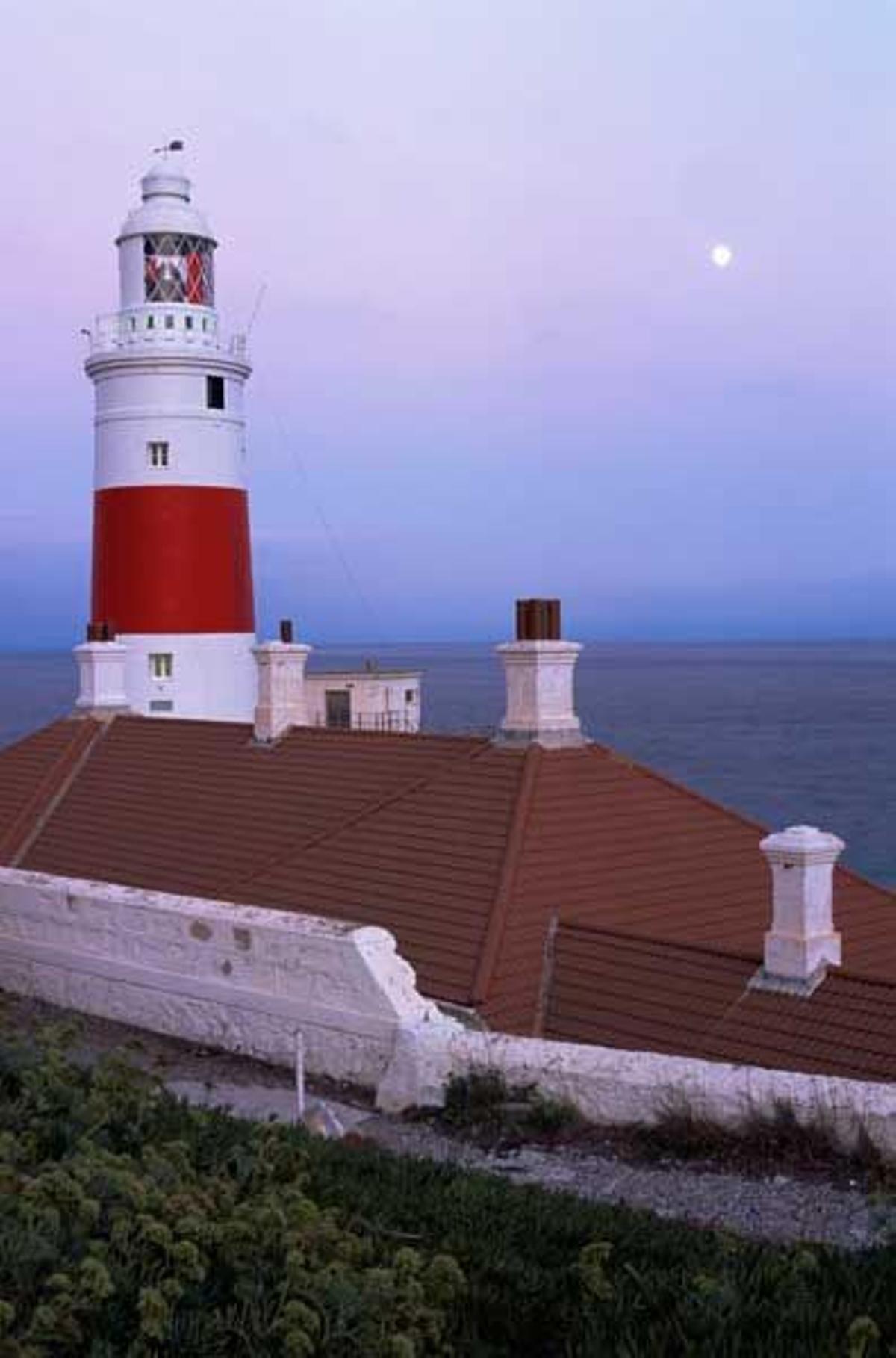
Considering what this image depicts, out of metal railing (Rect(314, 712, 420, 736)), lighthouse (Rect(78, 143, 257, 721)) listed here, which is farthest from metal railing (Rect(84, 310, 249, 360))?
metal railing (Rect(314, 712, 420, 736))

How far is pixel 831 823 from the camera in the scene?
49031 mm

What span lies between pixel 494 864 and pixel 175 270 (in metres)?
14.8

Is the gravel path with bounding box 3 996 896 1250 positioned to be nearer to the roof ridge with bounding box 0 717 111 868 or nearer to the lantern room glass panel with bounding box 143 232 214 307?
the roof ridge with bounding box 0 717 111 868

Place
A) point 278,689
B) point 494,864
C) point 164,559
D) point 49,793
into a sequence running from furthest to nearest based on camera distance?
point 164,559, point 49,793, point 278,689, point 494,864

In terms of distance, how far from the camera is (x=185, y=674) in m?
23.8

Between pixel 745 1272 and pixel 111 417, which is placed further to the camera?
pixel 111 417

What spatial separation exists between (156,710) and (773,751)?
5205cm

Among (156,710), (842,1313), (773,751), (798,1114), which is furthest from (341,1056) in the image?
(773,751)

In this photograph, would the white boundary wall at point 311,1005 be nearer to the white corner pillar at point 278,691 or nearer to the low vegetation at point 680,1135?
the low vegetation at point 680,1135

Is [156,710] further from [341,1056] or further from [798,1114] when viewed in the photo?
[798,1114]

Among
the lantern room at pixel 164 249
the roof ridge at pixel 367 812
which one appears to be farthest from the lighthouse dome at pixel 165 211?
the roof ridge at pixel 367 812

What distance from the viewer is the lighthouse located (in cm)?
2364

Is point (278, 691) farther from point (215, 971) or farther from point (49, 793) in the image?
point (215, 971)

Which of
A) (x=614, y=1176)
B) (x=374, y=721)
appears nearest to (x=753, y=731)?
(x=374, y=721)
